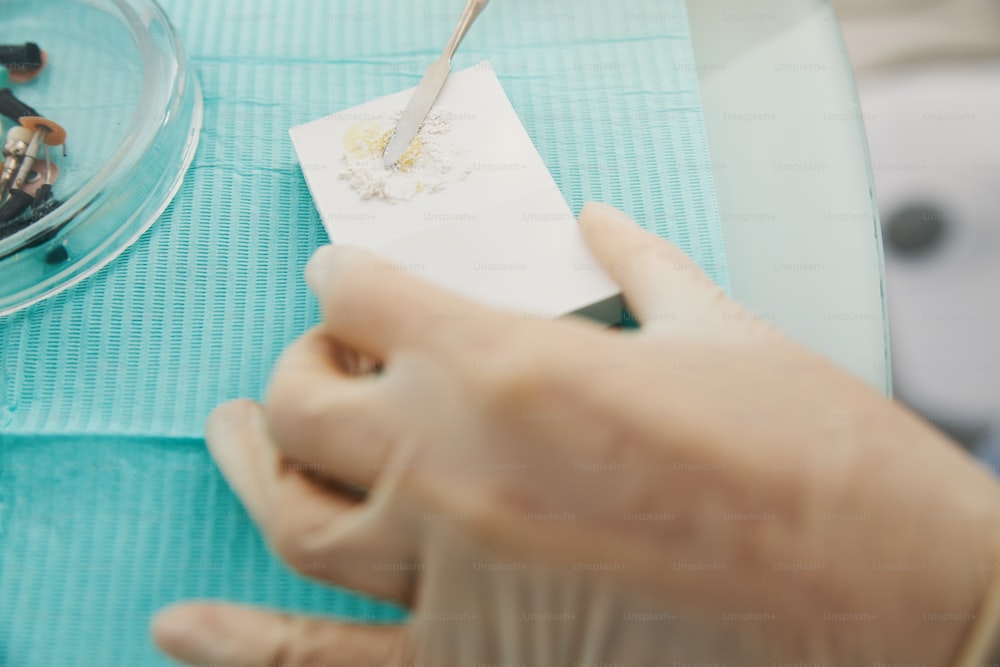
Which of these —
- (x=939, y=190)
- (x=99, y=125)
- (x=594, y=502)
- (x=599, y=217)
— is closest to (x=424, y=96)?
(x=599, y=217)

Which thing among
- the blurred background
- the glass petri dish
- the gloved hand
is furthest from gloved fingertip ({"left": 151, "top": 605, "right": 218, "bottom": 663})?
the blurred background

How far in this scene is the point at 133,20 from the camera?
48.4 inches

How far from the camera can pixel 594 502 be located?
2.41ft

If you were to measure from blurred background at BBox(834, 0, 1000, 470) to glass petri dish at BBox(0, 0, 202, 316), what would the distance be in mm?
1419

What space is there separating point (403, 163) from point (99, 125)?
1.74ft

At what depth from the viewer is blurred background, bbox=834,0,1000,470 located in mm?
1492

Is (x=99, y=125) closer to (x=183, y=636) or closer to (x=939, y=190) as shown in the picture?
(x=183, y=636)

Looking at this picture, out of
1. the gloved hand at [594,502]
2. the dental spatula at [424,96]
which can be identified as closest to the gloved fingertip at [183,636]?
the gloved hand at [594,502]

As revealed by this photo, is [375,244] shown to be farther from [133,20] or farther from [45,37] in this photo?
[45,37]

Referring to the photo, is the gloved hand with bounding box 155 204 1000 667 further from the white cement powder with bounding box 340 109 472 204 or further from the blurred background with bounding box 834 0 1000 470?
the blurred background with bounding box 834 0 1000 470

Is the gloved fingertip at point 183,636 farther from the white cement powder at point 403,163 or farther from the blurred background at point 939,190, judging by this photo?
the blurred background at point 939,190

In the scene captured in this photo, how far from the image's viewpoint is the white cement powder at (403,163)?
1.07 m

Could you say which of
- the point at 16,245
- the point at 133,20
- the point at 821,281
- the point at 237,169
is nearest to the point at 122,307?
the point at 16,245

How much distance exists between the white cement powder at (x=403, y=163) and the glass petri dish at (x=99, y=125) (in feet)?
0.96
